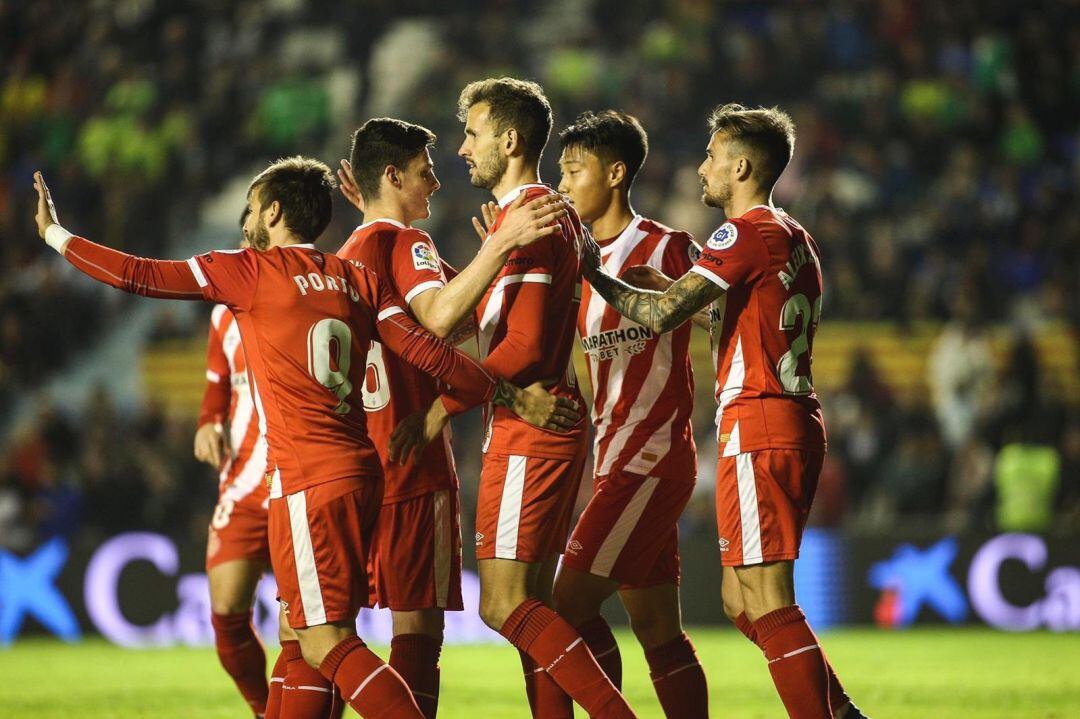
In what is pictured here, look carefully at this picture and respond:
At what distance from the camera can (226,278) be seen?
500 centimetres

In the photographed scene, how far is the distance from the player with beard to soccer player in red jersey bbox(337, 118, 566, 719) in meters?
0.20

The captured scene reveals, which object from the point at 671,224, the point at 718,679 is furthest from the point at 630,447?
the point at 671,224

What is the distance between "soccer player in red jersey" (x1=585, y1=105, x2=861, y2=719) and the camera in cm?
523

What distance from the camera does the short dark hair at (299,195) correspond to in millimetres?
5320

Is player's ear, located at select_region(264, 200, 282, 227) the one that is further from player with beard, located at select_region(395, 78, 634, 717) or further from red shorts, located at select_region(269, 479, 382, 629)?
red shorts, located at select_region(269, 479, 382, 629)

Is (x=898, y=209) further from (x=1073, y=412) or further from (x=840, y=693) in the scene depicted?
(x=840, y=693)

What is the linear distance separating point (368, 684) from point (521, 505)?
904 mm

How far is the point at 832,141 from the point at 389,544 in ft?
45.2

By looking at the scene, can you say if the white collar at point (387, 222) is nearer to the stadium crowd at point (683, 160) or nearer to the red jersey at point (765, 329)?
the red jersey at point (765, 329)

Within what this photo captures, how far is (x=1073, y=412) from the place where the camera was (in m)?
14.5

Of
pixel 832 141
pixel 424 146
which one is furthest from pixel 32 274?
pixel 424 146

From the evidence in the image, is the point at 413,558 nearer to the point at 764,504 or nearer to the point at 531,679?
the point at 531,679

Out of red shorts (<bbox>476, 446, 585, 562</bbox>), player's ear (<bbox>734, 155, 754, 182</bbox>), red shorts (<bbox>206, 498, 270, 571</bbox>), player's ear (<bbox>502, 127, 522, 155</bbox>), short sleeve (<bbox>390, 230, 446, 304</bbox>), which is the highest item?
player's ear (<bbox>502, 127, 522, 155</bbox>)

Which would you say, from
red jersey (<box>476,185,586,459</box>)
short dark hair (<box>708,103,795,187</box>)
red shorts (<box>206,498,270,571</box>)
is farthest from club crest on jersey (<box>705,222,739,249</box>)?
red shorts (<box>206,498,270,571</box>)
